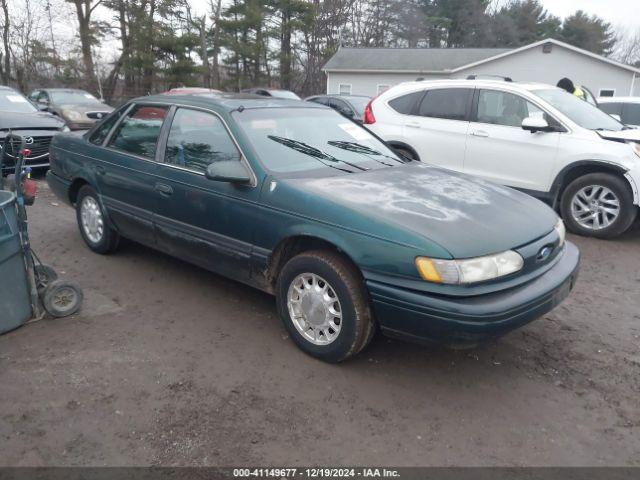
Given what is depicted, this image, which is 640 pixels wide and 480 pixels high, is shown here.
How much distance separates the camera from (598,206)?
6133 mm

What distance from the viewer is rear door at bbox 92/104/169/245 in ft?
14.3

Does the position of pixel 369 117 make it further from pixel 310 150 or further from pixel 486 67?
pixel 486 67

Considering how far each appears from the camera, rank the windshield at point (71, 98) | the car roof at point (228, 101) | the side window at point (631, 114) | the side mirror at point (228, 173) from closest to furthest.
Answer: the side mirror at point (228, 173) → the car roof at point (228, 101) → the side window at point (631, 114) → the windshield at point (71, 98)

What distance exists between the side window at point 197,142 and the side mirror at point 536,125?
396 cm

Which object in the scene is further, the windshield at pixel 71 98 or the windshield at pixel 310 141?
the windshield at pixel 71 98

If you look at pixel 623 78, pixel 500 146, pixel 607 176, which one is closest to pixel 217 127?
pixel 500 146

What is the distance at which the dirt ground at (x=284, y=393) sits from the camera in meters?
2.60

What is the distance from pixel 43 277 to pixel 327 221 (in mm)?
2296

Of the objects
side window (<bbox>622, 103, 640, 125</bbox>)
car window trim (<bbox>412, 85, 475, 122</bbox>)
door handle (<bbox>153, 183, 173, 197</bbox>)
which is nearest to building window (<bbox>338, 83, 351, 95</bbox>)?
side window (<bbox>622, 103, 640, 125</bbox>)

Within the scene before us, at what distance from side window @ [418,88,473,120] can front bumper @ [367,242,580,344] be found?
447 centimetres

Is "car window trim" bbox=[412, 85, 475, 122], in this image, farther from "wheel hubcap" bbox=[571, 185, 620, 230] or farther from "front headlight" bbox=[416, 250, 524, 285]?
"front headlight" bbox=[416, 250, 524, 285]

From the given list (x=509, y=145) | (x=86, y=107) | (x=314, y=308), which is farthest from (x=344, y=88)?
(x=314, y=308)

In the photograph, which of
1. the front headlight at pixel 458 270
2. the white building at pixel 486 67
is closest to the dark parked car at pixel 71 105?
the front headlight at pixel 458 270

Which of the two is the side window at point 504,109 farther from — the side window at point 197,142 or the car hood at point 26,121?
the car hood at point 26,121
